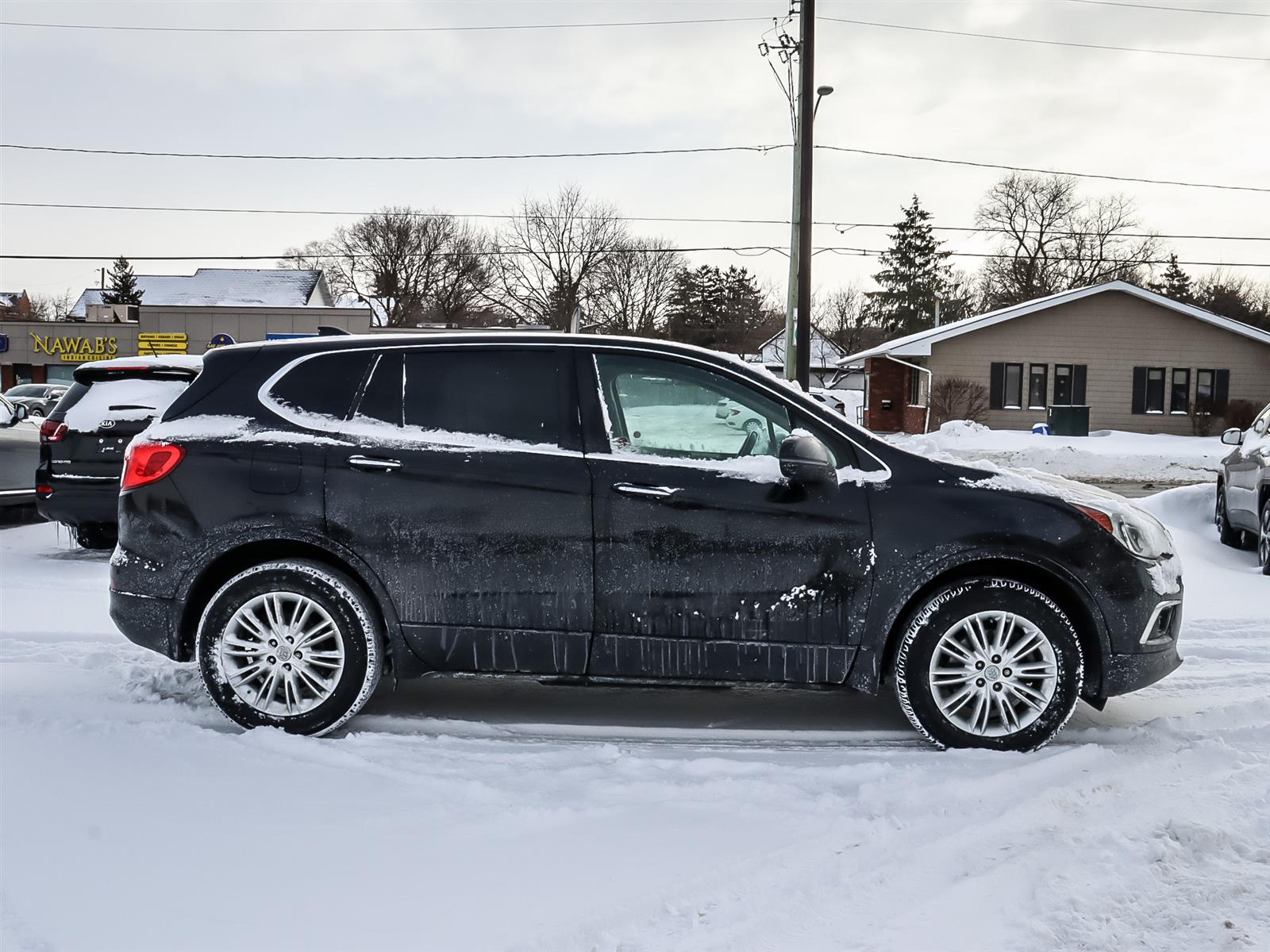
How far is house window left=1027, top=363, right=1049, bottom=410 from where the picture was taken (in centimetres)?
3338

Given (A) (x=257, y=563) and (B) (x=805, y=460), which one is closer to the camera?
(B) (x=805, y=460)

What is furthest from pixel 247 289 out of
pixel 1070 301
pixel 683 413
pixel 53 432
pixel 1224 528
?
pixel 683 413

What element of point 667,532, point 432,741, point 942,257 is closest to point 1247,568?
point 667,532

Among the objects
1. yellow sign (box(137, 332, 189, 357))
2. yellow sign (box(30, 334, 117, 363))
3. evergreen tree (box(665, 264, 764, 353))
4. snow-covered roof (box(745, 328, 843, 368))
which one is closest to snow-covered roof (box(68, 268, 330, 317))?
yellow sign (box(30, 334, 117, 363))

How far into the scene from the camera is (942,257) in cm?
6981

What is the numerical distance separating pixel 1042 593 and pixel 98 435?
802 cm

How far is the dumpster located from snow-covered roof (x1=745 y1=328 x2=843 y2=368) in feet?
126

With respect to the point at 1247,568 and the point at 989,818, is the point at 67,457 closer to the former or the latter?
the point at 989,818

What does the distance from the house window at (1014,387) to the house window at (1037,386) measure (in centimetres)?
22

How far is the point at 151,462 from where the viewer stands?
4707mm

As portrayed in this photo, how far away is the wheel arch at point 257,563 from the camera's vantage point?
4594 mm

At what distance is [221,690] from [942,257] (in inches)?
2798

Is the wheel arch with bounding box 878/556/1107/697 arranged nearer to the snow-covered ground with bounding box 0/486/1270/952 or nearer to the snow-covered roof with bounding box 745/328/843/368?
the snow-covered ground with bounding box 0/486/1270/952

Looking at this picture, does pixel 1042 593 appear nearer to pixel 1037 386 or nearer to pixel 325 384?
pixel 325 384
